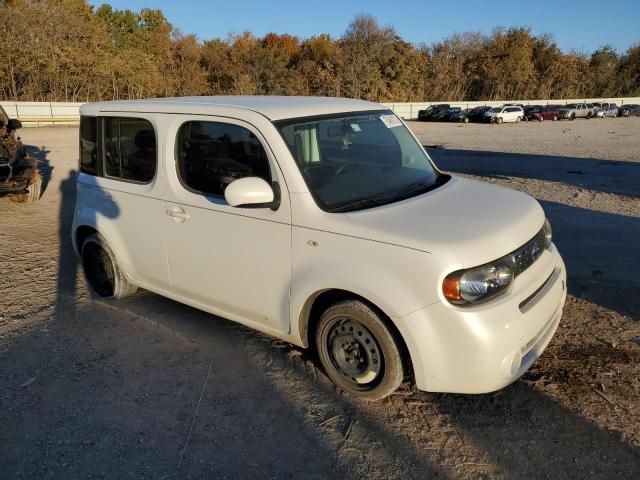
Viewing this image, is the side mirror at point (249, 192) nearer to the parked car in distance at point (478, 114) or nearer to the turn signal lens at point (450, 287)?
the turn signal lens at point (450, 287)

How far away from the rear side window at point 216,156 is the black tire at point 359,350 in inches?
40.9

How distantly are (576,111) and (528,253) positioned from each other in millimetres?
52556

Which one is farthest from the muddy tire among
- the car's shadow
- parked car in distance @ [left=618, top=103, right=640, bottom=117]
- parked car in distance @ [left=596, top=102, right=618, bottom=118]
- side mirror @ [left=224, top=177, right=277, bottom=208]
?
parked car in distance @ [left=618, top=103, right=640, bottom=117]

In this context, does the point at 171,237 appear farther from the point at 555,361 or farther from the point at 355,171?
the point at 555,361

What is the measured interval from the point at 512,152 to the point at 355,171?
54.0 ft

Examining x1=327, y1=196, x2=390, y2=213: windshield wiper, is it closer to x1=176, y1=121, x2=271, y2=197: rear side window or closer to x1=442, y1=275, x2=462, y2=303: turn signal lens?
x1=176, y1=121, x2=271, y2=197: rear side window

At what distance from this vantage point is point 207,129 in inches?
147

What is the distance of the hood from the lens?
283 cm

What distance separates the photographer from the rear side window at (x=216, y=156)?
11.5 feet

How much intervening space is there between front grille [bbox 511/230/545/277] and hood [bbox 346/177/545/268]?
4 centimetres

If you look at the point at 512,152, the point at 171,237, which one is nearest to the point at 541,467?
the point at 171,237

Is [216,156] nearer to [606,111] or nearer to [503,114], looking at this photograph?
[503,114]

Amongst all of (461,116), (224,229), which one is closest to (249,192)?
(224,229)

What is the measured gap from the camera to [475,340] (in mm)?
2754
